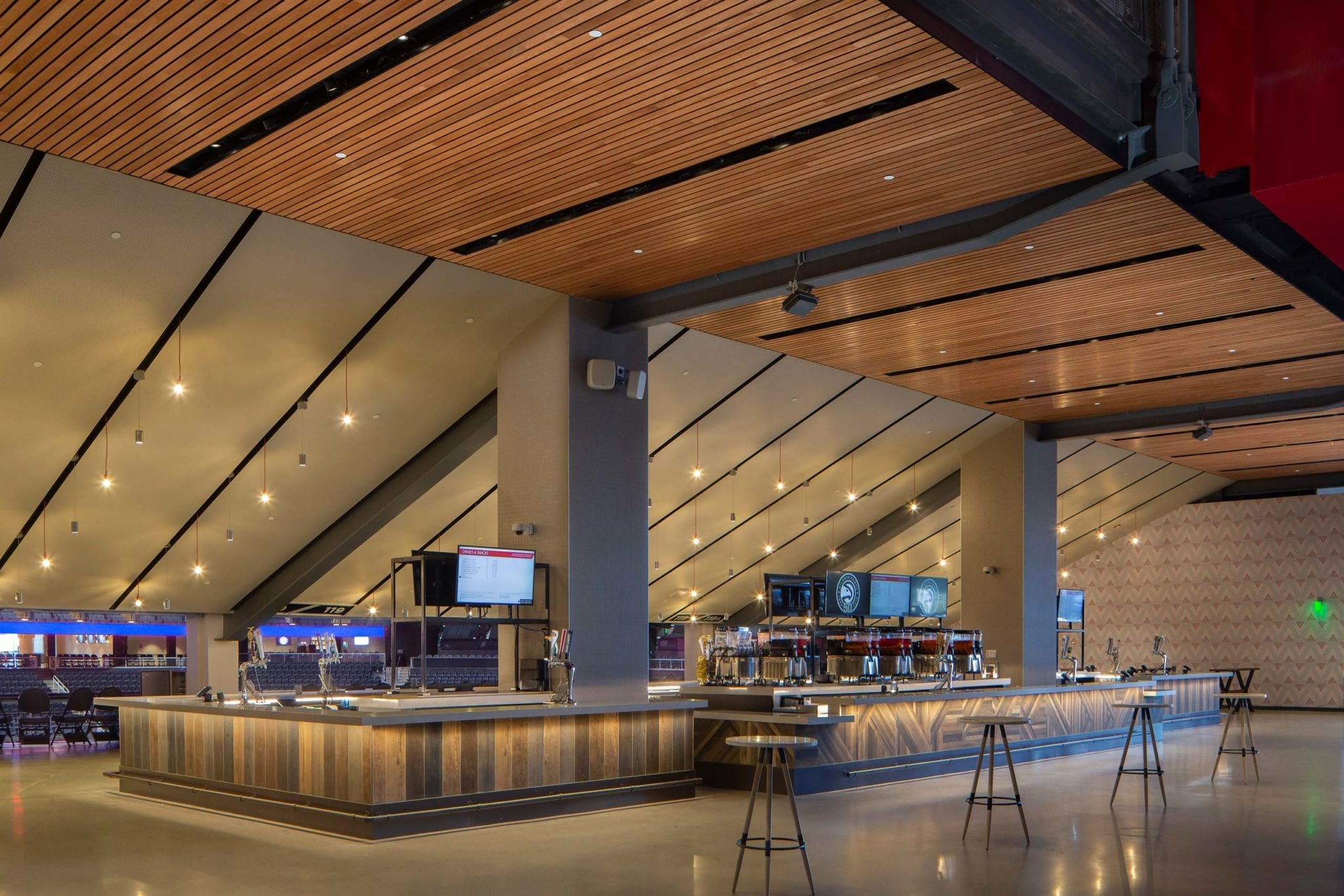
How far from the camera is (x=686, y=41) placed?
5445mm

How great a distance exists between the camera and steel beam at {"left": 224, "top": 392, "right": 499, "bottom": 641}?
40.9 feet

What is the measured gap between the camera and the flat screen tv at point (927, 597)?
483 inches

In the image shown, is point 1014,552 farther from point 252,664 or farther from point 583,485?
point 252,664

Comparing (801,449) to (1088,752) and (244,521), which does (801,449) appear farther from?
(244,521)

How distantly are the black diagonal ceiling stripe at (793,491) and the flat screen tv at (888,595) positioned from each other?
3738 millimetres

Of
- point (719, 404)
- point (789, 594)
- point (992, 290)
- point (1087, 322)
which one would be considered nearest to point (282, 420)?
point (719, 404)

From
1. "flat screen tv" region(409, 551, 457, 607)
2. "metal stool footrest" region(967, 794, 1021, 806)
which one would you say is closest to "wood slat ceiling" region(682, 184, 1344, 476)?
"flat screen tv" region(409, 551, 457, 607)

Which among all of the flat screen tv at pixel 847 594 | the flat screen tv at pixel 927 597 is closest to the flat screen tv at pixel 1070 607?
the flat screen tv at pixel 927 597

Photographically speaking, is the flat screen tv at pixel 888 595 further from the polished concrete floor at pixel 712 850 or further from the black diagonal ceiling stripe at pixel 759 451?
the black diagonal ceiling stripe at pixel 759 451

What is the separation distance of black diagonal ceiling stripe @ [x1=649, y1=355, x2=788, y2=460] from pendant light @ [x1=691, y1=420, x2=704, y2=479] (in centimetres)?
11

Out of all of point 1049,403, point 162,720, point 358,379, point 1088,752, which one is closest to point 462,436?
point 358,379

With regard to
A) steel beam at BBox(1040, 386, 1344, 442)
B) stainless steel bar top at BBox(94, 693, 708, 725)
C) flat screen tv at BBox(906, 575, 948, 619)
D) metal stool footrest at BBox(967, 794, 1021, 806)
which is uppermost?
steel beam at BBox(1040, 386, 1344, 442)

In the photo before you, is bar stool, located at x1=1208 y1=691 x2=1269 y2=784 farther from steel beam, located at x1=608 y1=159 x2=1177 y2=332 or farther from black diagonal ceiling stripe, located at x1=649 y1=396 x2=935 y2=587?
steel beam, located at x1=608 y1=159 x2=1177 y2=332

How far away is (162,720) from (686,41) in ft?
23.5
